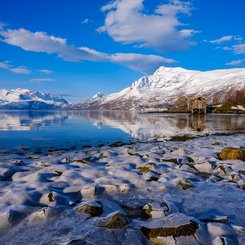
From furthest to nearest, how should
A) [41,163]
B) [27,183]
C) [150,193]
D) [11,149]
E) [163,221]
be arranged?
[11,149] → [41,163] → [27,183] → [150,193] → [163,221]

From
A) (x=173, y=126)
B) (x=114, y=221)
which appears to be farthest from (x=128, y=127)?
(x=114, y=221)

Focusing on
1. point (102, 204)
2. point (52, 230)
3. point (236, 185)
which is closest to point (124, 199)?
point (102, 204)

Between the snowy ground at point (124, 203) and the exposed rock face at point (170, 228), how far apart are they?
1.0 inches

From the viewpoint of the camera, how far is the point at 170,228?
7.09 meters

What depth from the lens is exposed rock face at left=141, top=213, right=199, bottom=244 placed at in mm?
6930

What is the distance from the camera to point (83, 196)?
10.3m

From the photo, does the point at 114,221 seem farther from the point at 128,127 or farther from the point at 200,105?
Result: the point at 200,105

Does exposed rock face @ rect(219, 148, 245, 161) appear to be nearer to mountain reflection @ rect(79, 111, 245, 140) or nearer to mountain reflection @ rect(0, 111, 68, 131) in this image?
mountain reflection @ rect(79, 111, 245, 140)

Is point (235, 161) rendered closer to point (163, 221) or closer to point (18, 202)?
point (163, 221)

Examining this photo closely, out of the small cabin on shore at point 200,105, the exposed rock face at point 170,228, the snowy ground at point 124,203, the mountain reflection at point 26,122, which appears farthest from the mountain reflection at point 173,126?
the small cabin on shore at point 200,105

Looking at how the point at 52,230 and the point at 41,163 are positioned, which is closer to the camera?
the point at 52,230

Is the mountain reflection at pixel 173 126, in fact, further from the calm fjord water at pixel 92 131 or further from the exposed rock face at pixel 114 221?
the exposed rock face at pixel 114 221

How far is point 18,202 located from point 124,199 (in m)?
3.86

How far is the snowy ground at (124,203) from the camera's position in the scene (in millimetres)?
7094
